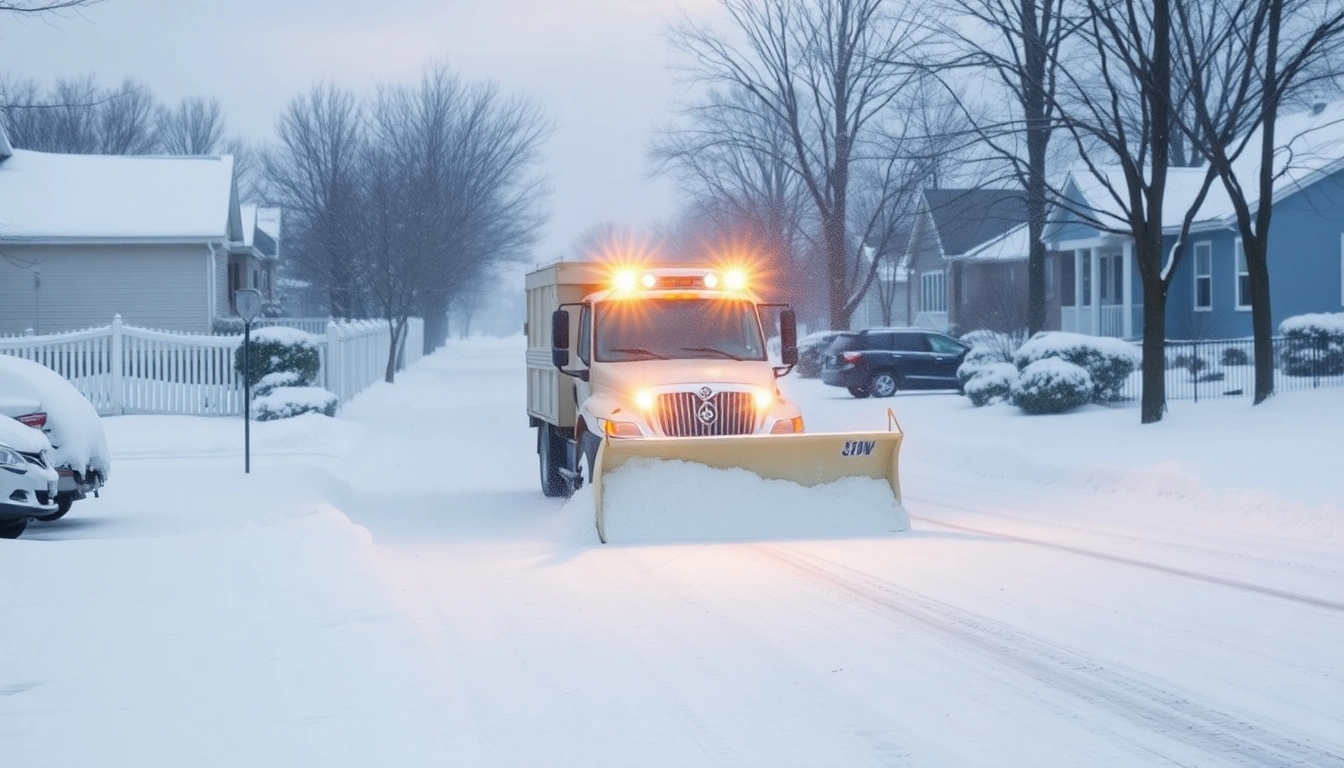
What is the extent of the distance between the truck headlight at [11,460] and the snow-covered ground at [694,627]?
2.12 feet

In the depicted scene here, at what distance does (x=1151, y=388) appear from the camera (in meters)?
21.5

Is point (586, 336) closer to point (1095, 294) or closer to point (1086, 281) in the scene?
point (1095, 294)

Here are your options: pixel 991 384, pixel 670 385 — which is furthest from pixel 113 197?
pixel 670 385

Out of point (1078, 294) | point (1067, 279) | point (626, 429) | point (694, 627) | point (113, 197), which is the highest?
point (113, 197)

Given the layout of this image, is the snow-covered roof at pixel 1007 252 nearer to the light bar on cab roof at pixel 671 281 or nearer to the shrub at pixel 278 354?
the shrub at pixel 278 354

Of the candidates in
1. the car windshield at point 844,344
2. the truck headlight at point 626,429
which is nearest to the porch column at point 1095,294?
the car windshield at point 844,344

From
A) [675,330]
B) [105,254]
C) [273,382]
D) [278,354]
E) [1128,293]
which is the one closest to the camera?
[675,330]

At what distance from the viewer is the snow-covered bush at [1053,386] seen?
24828 millimetres

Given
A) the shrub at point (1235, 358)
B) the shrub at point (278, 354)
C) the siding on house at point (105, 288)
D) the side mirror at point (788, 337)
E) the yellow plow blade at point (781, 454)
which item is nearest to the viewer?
the yellow plow blade at point (781, 454)

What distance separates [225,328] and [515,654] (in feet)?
113

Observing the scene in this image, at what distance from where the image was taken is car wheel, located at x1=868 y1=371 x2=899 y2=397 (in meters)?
34.3

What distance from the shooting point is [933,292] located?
210ft

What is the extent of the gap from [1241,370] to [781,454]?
800 inches

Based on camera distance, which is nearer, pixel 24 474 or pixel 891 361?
pixel 24 474
